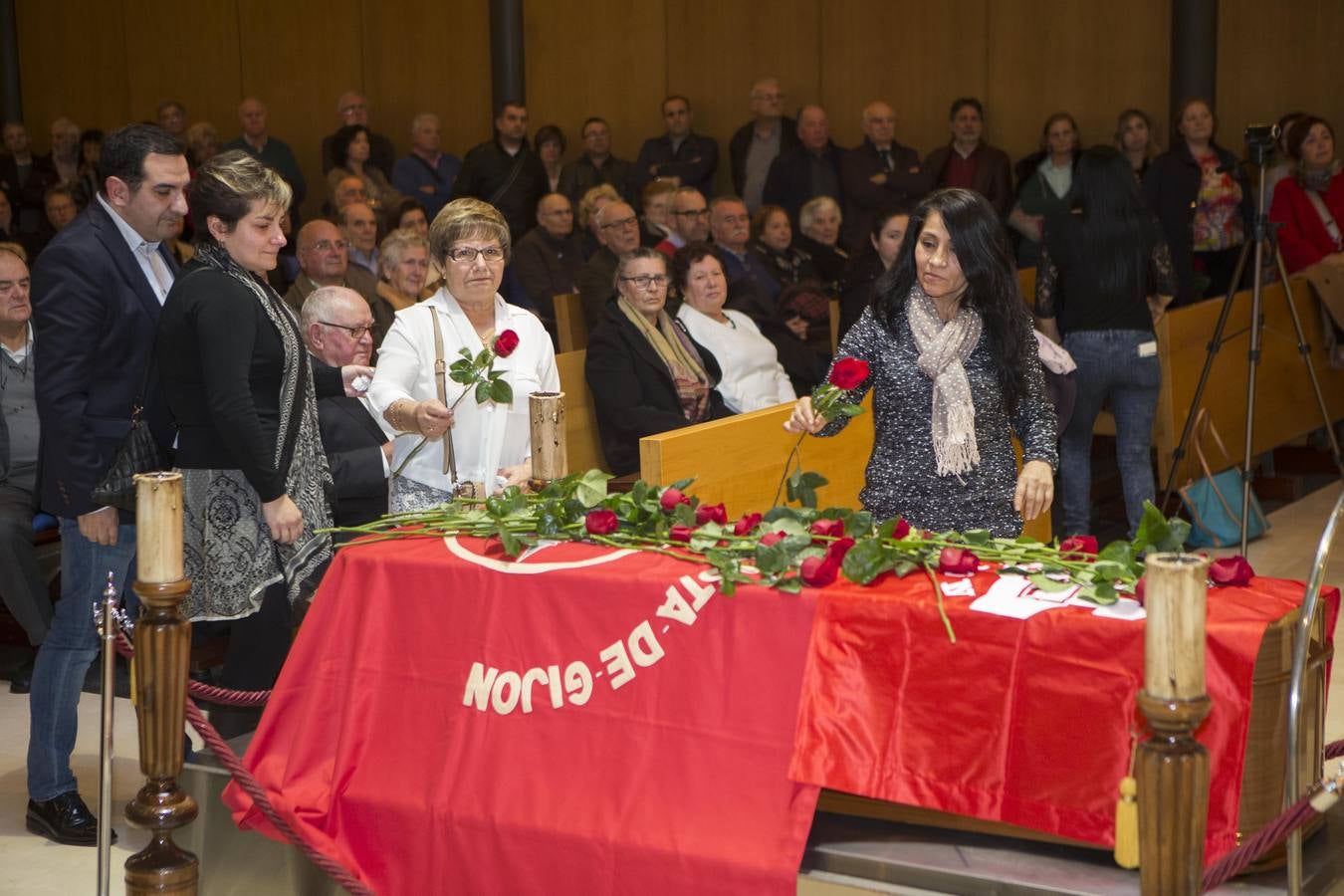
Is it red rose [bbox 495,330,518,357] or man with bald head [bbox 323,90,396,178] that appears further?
man with bald head [bbox 323,90,396,178]

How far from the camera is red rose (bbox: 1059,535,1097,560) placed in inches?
101

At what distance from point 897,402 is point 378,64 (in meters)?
8.76

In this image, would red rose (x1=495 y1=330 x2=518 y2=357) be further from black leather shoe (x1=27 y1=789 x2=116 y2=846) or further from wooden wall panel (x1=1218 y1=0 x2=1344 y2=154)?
wooden wall panel (x1=1218 y1=0 x2=1344 y2=154)

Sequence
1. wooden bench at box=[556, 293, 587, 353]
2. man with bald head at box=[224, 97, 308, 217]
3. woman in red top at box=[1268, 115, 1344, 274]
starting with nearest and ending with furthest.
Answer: wooden bench at box=[556, 293, 587, 353]
woman in red top at box=[1268, 115, 1344, 274]
man with bald head at box=[224, 97, 308, 217]

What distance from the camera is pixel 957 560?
2.51 meters

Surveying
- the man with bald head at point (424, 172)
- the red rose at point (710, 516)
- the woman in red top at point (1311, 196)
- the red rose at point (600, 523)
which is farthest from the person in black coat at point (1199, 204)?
the red rose at point (600, 523)

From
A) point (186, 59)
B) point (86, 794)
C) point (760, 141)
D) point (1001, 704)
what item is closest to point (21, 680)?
point (86, 794)

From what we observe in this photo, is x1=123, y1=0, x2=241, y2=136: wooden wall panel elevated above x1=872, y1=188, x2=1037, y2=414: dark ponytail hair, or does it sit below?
above

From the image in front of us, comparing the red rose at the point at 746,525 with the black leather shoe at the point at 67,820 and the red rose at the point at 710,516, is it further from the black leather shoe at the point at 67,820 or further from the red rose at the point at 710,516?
the black leather shoe at the point at 67,820

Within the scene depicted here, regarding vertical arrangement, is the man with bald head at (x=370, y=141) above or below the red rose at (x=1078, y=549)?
A: above

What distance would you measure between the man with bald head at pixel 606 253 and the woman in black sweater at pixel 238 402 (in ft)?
10.5

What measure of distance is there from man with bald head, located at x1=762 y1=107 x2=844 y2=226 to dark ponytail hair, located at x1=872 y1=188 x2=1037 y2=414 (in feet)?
18.0

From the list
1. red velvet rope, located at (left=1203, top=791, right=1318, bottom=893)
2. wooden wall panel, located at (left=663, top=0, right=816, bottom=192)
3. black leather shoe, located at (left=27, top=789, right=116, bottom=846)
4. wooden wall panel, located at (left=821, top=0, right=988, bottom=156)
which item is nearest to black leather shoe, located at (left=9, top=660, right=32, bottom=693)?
black leather shoe, located at (left=27, top=789, right=116, bottom=846)

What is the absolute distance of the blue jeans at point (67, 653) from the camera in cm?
337
